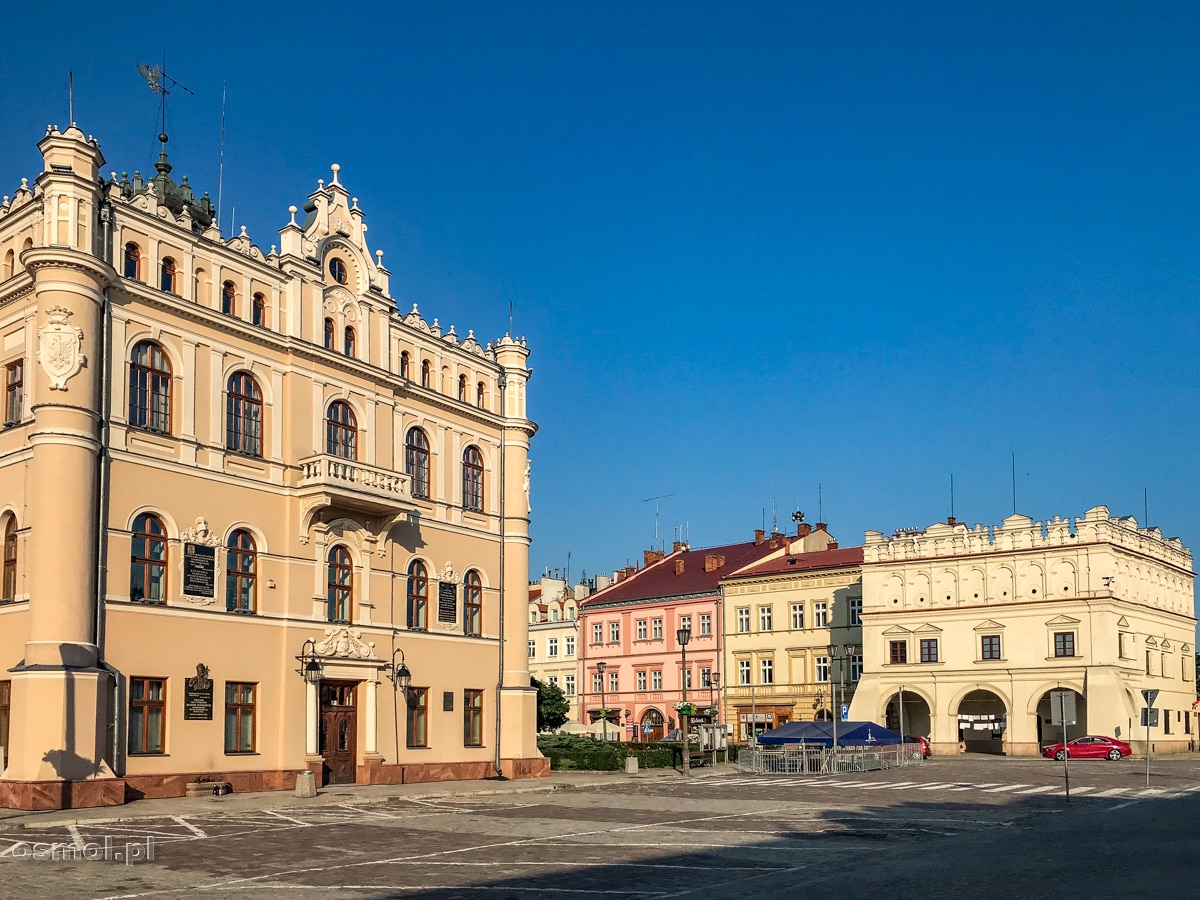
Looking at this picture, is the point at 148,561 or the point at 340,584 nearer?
the point at 148,561

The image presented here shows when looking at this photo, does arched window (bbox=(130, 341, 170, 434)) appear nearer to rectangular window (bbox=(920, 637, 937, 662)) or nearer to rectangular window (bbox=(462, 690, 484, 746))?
rectangular window (bbox=(462, 690, 484, 746))

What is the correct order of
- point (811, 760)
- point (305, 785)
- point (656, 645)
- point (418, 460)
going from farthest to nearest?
point (656, 645) < point (811, 760) < point (418, 460) < point (305, 785)

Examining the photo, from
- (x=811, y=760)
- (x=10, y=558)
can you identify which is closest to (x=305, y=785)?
(x=10, y=558)

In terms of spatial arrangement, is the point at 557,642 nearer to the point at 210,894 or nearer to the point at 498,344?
the point at 498,344

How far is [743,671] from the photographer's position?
248 ft

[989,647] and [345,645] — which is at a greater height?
[345,645]

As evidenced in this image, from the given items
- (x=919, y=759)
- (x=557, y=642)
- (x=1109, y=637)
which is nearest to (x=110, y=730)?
(x=919, y=759)

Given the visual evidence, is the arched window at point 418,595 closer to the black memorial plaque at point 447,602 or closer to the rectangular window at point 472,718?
the black memorial plaque at point 447,602

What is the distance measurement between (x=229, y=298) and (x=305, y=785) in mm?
12489

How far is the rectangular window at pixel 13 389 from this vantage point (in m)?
29.1

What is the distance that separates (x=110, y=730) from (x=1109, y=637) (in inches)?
1910

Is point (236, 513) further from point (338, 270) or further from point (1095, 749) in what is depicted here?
point (1095, 749)

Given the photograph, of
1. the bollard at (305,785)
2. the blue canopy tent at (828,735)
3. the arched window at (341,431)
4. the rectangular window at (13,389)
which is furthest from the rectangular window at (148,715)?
the blue canopy tent at (828,735)

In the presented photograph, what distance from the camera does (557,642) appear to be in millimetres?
87250
